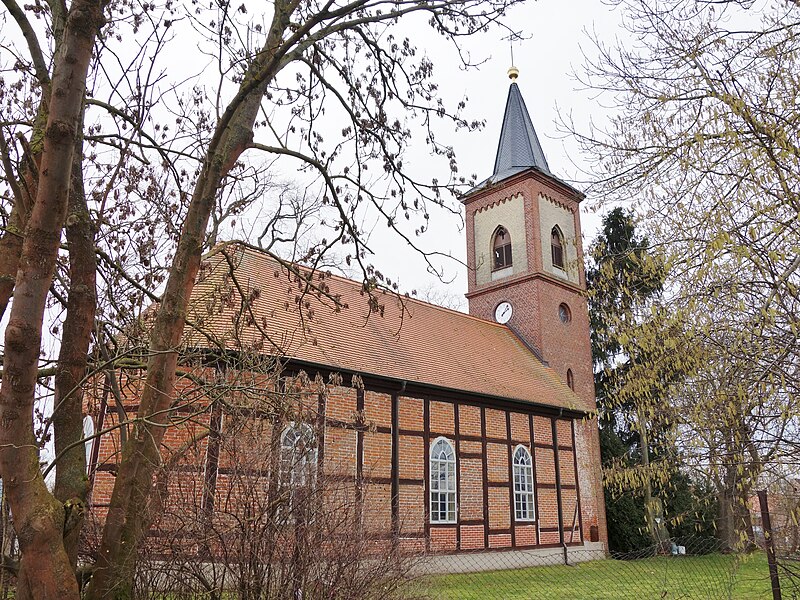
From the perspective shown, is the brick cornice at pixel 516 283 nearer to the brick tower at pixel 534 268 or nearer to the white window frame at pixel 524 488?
the brick tower at pixel 534 268

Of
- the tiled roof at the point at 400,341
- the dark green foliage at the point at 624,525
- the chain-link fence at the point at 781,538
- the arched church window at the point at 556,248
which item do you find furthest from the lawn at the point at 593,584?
the arched church window at the point at 556,248

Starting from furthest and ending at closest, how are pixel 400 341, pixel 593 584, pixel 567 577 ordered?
1. pixel 400 341
2. pixel 567 577
3. pixel 593 584

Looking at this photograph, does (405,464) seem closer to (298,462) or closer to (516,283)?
(298,462)

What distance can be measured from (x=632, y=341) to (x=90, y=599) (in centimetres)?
451

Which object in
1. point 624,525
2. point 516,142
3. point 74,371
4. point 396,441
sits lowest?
point 624,525

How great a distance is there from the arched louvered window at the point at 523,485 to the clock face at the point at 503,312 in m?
5.65

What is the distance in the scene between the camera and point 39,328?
332cm

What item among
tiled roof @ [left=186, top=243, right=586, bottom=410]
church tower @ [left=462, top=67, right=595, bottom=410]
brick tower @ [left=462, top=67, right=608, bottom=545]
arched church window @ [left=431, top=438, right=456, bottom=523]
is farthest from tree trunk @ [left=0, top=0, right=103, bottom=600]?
church tower @ [left=462, top=67, right=595, bottom=410]

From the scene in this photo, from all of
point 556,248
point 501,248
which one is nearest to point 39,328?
point 501,248

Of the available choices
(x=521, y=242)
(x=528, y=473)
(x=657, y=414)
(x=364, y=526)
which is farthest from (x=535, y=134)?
(x=364, y=526)

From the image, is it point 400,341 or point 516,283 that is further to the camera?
point 516,283

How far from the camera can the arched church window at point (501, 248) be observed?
69.1 feet

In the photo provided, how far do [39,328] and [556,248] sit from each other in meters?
19.5

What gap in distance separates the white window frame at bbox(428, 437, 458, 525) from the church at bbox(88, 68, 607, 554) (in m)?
0.03
